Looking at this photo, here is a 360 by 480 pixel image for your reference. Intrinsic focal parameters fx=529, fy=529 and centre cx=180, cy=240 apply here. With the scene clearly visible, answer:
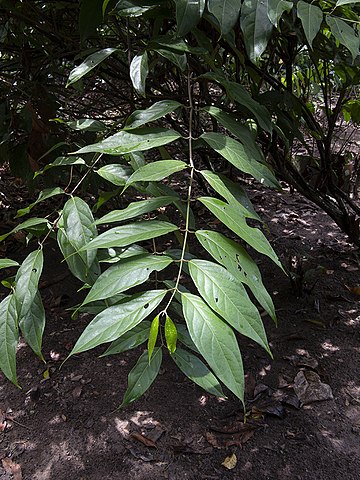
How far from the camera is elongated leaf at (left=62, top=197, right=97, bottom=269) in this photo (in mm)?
982

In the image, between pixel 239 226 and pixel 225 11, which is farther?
pixel 225 11

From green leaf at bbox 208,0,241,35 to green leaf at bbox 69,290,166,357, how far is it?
1.81ft

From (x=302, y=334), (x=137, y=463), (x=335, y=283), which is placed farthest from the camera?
(x=335, y=283)

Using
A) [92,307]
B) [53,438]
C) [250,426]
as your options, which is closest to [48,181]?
[92,307]

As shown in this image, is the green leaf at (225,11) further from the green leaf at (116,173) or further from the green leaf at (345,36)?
the green leaf at (116,173)

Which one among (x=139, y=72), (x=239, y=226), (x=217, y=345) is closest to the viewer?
(x=217, y=345)

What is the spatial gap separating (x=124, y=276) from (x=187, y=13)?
547mm

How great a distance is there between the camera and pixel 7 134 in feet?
6.38

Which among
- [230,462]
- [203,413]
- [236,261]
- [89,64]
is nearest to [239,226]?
[236,261]

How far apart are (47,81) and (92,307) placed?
4.53ft

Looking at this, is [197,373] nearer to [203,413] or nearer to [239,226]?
[239,226]

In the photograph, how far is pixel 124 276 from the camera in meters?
0.83

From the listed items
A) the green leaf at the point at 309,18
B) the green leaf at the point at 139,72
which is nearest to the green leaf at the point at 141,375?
the green leaf at the point at 139,72

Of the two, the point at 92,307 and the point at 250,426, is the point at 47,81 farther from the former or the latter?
the point at 250,426
